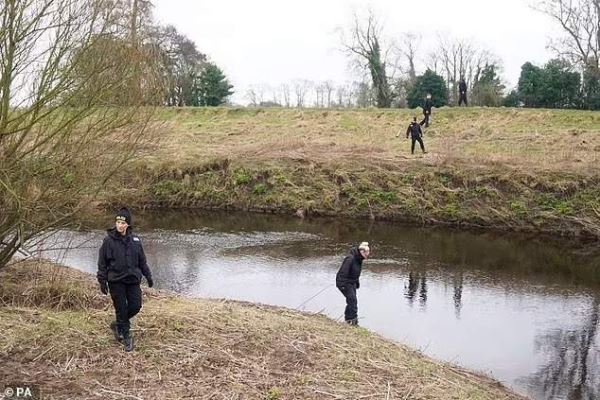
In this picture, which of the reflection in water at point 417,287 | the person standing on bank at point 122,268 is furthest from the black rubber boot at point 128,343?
the reflection in water at point 417,287

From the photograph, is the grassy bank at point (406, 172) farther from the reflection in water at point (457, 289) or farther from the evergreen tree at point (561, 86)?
the reflection in water at point (457, 289)

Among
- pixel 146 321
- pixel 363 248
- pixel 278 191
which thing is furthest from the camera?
pixel 278 191

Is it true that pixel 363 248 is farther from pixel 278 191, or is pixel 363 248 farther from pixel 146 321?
pixel 278 191

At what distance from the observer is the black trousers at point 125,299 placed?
823 cm

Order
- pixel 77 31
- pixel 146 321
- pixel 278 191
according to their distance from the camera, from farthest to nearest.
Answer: pixel 278 191 < pixel 77 31 < pixel 146 321

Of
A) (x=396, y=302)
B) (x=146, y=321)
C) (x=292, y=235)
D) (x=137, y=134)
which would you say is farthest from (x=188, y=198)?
(x=146, y=321)

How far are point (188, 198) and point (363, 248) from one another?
61.6ft

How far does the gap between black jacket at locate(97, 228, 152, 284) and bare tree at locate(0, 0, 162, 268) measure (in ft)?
7.59

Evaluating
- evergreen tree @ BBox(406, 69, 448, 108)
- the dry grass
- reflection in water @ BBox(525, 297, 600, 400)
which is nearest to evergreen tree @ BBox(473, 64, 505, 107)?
evergreen tree @ BBox(406, 69, 448, 108)

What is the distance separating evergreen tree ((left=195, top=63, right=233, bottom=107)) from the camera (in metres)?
49.7

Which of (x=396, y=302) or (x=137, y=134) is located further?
(x=396, y=302)

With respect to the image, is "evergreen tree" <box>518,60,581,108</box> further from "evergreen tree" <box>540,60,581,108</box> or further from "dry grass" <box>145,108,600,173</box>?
"dry grass" <box>145,108,600,173</box>

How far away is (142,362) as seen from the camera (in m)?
8.16

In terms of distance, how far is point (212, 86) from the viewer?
49.8 metres
